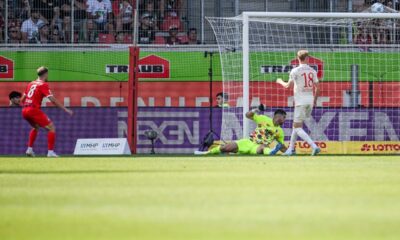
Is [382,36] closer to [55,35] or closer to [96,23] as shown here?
[96,23]

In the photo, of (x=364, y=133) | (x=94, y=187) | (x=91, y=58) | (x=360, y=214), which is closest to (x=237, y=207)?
(x=360, y=214)

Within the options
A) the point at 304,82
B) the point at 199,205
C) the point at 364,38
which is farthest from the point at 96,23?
the point at 199,205

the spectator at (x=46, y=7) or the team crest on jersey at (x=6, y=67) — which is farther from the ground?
the spectator at (x=46, y=7)

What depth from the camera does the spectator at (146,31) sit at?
26062mm

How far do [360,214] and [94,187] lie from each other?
3379 mm

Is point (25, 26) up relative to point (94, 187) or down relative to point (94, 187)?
up

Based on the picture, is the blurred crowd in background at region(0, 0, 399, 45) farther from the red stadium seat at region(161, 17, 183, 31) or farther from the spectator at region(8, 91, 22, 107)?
the spectator at region(8, 91, 22, 107)

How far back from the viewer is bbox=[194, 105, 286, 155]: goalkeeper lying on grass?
2102 cm

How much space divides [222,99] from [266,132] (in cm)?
280

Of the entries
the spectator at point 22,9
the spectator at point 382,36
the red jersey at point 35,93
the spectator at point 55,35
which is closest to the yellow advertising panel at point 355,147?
the spectator at point 382,36

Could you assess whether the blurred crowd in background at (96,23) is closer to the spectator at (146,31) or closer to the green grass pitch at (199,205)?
the spectator at (146,31)

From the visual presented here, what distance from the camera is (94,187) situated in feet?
30.8

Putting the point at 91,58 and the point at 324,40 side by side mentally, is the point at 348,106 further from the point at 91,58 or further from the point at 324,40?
the point at 91,58

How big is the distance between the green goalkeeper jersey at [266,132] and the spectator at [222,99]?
171 centimetres
